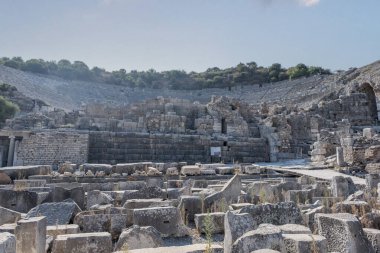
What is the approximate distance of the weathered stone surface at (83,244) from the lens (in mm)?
4148

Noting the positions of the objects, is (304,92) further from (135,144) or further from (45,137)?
(45,137)

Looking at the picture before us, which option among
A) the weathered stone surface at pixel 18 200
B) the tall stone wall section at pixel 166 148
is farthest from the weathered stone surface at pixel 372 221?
the tall stone wall section at pixel 166 148

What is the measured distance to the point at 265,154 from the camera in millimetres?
20297

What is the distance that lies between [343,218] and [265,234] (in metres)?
1.11

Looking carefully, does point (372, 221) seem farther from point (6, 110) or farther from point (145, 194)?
point (6, 110)

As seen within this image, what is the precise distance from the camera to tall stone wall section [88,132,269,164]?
1700 centimetres

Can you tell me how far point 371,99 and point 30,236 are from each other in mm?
33897

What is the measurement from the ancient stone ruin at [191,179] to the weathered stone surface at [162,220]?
17 millimetres

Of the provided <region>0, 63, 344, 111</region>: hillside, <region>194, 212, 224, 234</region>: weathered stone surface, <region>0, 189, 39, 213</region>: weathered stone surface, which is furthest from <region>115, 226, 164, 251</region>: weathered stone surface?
<region>0, 63, 344, 111</region>: hillside

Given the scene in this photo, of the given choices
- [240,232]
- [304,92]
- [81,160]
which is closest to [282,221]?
[240,232]

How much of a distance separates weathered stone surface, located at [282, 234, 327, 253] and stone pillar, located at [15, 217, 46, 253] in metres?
2.93

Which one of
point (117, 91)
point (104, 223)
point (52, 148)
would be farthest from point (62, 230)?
point (117, 91)

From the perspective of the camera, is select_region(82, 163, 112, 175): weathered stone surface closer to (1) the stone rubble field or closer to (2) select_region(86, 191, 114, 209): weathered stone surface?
(1) the stone rubble field

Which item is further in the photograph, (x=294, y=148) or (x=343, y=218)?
(x=294, y=148)
